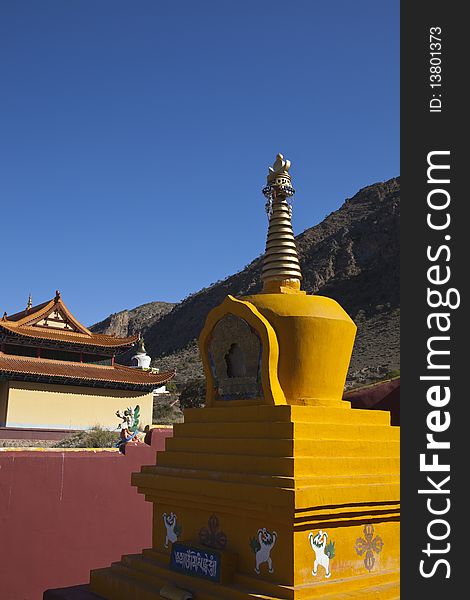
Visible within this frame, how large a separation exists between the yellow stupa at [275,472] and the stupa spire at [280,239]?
0.02 meters

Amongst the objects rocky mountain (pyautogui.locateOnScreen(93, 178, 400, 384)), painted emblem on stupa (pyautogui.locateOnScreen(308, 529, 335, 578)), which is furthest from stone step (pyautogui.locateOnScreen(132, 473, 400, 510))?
rocky mountain (pyautogui.locateOnScreen(93, 178, 400, 384))

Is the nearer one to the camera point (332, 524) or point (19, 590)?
point (332, 524)

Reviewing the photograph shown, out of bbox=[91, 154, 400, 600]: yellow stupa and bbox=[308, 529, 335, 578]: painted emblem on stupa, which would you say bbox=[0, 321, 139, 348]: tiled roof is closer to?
bbox=[91, 154, 400, 600]: yellow stupa

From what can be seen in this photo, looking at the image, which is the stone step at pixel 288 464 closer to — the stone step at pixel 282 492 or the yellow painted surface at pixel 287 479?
the yellow painted surface at pixel 287 479

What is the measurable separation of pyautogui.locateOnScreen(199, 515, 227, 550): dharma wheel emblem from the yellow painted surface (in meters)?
0.06

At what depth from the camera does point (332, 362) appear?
828cm

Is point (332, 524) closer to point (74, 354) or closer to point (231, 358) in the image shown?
point (231, 358)

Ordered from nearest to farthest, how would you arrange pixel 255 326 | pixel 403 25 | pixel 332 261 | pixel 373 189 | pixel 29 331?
pixel 403 25 → pixel 255 326 → pixel 29 331 → pixel 332 261 → pixel 373 189

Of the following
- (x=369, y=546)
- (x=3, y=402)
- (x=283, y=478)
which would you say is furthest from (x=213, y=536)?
(x=3, y=402)

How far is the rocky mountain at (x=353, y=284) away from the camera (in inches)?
2318

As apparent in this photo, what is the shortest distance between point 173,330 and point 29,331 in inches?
3021

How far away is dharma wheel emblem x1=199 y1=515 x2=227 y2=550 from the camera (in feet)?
25.6

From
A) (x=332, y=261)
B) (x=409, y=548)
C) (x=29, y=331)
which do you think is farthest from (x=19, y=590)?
(x=332, y=261)

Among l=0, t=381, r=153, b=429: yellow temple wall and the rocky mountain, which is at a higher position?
the rocky mountain
